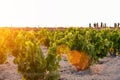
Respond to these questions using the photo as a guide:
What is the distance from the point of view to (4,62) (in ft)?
66.7

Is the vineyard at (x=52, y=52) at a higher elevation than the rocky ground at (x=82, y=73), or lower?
higher

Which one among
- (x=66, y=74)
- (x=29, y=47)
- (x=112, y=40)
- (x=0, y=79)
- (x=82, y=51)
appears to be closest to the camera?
(x=29, y=47)

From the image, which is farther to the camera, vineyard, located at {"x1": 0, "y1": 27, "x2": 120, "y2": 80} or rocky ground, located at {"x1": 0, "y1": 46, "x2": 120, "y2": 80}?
rocky ground, located at {"x1": 0, "y1": 46, "x2": 120, "y2": 80}

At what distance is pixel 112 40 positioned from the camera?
28516mm

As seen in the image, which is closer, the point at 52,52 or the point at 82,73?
the point at 52,52

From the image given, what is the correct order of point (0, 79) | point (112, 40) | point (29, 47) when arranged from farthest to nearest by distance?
point (112, 40) < point (0, 79) < point (29, 47)

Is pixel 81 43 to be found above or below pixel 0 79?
above

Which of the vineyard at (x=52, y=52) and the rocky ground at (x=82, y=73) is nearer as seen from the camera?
the vineyard at (x=52, y=52)

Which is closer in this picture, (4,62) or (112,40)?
(4,62)

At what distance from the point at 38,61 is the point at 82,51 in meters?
6.80

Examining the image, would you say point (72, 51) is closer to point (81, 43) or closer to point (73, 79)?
point (81, 43)

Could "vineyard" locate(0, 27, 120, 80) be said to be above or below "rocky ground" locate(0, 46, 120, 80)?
above

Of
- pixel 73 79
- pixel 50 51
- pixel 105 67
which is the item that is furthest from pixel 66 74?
pixel 50 51

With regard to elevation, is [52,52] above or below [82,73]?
above
